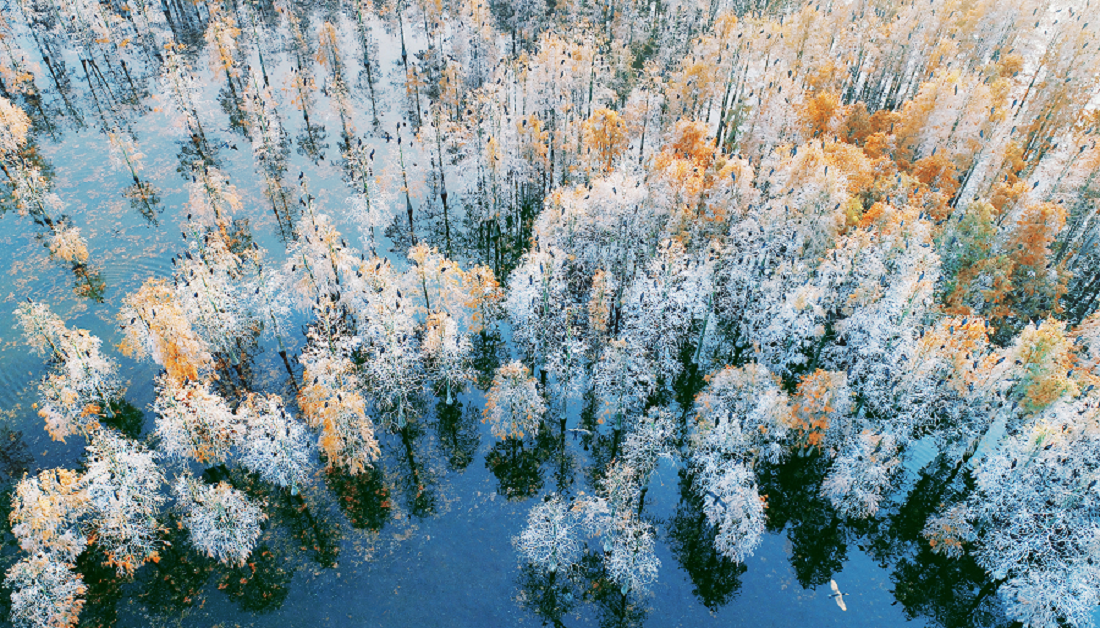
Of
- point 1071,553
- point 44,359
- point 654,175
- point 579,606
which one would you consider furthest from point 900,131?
point 44,359

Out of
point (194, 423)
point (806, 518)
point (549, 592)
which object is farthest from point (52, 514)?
point (806, 518)

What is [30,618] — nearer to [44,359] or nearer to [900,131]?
[44,359]

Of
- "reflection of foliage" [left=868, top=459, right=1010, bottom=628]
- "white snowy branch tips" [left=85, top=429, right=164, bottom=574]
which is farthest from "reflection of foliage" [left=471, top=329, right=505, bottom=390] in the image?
"reflection of foliage" [left=868, top=459, right=1010, bottom=628]

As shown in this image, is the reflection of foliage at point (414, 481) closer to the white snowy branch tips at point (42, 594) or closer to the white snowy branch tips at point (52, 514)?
the white snowy branch tips at point (52, 514)

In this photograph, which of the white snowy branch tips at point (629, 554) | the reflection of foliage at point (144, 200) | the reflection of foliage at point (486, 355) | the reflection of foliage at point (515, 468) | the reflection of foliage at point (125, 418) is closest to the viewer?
the white snowy branch tips at point (629, 554)

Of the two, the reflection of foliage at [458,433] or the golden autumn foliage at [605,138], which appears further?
the golden autumn foliage at [605,138]

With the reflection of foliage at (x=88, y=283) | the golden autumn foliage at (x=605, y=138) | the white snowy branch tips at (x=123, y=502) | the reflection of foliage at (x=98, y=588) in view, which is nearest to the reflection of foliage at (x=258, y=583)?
the white snowy branch tips at (x=123, y=502)
